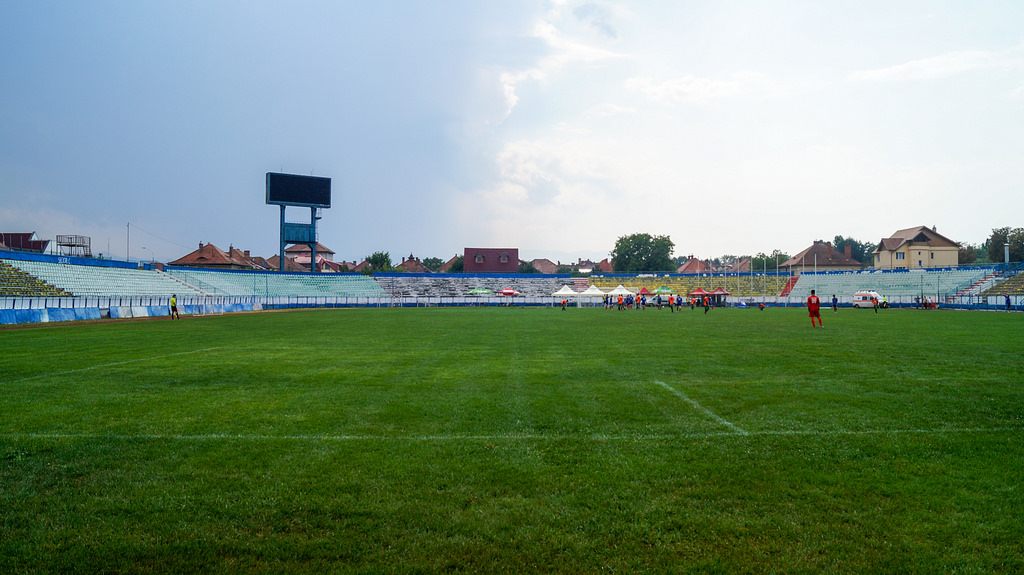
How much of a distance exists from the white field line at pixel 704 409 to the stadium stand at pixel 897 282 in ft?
195

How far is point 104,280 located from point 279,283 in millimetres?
22302

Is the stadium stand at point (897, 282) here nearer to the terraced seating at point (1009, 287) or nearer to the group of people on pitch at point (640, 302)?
the terraced seating at point (1009, 287)

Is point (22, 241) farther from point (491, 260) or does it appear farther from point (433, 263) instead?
point (433, 263)

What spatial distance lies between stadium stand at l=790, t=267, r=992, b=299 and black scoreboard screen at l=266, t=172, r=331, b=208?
6073cm

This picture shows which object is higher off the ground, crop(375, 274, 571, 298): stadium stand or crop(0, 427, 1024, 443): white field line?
crop(375, 274, 571, 298): stadium stand

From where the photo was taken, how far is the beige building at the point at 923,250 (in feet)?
270

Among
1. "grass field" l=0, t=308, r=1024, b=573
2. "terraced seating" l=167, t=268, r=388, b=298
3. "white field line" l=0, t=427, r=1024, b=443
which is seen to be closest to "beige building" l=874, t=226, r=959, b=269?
"terraced seating" l=167, t=268, r=388, b=298

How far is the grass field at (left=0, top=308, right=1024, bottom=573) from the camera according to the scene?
383 cm

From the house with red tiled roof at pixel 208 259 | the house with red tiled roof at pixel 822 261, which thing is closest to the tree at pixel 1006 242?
the house with red tiled roof at pixel 822 261

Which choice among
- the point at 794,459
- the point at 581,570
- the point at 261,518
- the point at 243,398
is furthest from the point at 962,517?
the point at 243,398

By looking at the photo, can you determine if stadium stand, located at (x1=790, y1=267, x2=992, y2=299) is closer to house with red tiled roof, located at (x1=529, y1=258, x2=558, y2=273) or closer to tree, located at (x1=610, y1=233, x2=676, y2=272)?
tree, located at (x1=610, y1=233, x2=676, y2=272)

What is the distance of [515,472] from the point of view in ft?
A: 17.6

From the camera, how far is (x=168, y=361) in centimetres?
1361

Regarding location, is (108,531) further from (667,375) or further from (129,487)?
(667,375)
